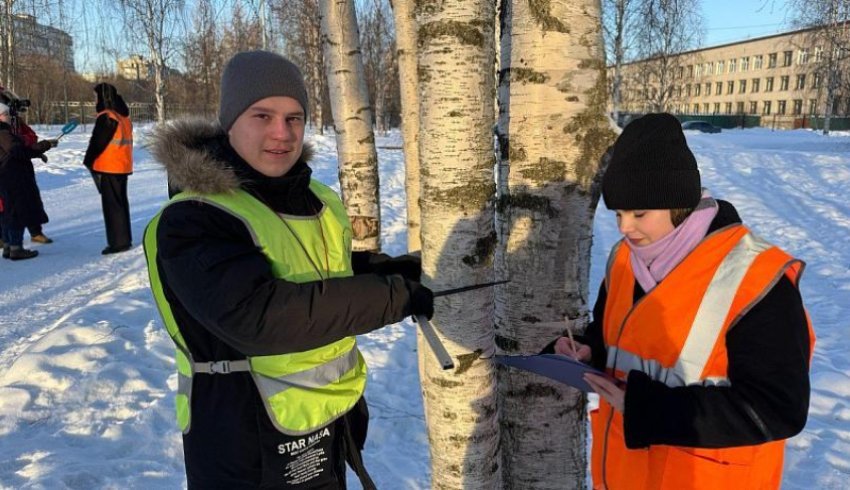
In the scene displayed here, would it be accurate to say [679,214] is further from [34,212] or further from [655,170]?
[34,212]

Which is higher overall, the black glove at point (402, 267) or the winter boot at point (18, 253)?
the black glove at point (402, 267)

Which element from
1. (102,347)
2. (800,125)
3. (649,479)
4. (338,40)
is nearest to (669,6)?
(338,40)

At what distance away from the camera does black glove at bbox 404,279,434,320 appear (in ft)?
5.25

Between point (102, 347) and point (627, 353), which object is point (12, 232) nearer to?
point (102, 347)

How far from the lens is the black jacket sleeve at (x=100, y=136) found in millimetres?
6891

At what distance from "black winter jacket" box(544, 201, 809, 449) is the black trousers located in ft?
23.8

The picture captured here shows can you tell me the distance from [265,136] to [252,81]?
161mm

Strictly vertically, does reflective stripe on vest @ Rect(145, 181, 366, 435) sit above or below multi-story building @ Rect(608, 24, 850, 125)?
below

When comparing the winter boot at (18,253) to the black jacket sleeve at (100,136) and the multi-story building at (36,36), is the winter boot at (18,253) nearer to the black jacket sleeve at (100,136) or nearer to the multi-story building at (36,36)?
the black jacket sleeve at (100,136)

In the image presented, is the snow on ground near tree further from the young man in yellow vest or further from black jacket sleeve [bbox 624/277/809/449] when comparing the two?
Result: black jacket sleeve [bbox 624/277/809/449]

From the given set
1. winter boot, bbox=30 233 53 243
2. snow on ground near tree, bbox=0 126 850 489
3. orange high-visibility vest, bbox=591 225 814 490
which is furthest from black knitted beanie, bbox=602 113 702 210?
winter boot, bbox=30 233 53 243

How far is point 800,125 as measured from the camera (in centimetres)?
5244

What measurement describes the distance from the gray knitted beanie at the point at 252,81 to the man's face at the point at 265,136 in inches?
0.8

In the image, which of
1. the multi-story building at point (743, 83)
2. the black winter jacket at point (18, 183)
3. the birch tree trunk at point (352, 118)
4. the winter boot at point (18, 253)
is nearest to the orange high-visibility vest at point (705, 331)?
the birch tree trunk at point (352, 118)
